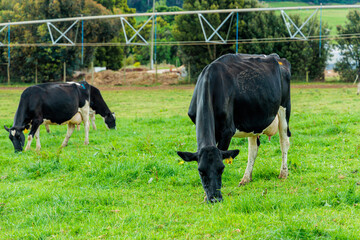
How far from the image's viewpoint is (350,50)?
128 feet

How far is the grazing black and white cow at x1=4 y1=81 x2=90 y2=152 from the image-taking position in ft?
38.7

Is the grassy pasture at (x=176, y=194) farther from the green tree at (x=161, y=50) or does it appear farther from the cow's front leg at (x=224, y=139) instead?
the green tree at (x=161, y=50)

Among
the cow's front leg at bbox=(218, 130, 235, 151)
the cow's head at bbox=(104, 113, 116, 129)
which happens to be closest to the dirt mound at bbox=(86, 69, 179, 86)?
the cow's head at bbox=(104, 113, 116, 129)

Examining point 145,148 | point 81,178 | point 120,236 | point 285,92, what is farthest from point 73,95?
point 120,236

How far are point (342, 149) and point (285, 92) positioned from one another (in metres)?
2.28

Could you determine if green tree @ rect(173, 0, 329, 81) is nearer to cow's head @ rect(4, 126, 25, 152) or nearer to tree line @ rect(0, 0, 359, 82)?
tree line @ rect(0, 0, 359, 82)

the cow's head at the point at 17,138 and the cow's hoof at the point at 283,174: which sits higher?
the cow's hoof at the point at 283,174

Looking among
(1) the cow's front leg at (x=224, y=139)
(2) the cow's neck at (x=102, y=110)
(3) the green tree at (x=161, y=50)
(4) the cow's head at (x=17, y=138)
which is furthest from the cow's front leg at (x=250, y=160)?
(3) the green tree at (x=161, y=50)

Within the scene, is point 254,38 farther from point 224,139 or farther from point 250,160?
point 224,139

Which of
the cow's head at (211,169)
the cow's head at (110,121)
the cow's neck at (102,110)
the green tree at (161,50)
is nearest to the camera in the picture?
the cow's head at (211,169)

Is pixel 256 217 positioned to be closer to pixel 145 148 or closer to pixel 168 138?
pixel 145 148

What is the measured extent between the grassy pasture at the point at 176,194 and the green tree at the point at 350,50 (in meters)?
29.3

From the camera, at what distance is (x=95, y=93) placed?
593 inches

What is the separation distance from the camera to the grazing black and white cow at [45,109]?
38.7 ft
